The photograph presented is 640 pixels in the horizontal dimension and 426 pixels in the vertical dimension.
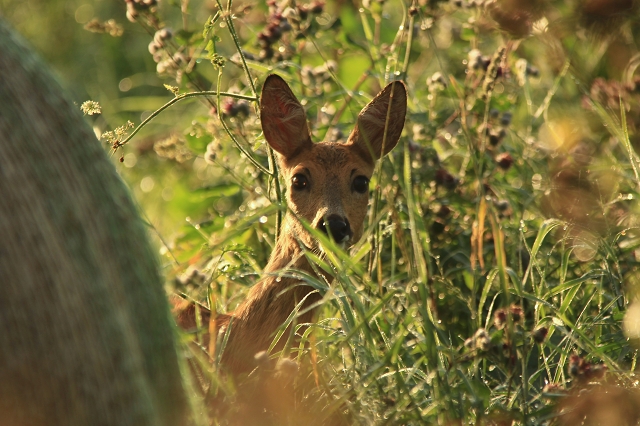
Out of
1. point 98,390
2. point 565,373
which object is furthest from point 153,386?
point 565,373

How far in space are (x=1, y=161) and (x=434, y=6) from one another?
2.66m

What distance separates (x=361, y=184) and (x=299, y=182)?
0.28 m

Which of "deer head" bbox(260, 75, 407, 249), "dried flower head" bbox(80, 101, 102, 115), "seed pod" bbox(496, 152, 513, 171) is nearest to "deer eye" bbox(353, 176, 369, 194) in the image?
"deer head" bbox(260, 75, 407, 249)

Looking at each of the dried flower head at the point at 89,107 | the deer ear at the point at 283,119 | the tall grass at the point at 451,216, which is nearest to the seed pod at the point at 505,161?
the tall grass at the point at 451,216

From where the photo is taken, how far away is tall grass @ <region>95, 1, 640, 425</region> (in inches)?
96.7

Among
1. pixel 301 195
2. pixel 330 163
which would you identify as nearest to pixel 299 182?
pixel 301 195

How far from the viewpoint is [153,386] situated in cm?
189

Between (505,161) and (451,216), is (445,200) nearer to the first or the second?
(451,216)

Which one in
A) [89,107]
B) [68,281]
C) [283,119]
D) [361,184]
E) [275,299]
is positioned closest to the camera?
[68,281]

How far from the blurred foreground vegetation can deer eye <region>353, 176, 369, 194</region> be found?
0.22 ft

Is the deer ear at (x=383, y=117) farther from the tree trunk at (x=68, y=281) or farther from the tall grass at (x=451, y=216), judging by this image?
the tree trunk at (x=68, y=281)

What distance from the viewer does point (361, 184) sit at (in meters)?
3.81

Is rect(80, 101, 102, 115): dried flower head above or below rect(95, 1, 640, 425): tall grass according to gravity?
above

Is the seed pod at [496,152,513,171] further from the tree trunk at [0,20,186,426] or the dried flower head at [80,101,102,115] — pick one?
the tree trunk at [0,20,186,426]
